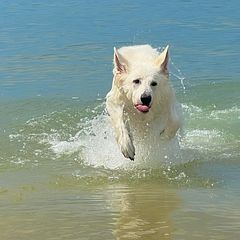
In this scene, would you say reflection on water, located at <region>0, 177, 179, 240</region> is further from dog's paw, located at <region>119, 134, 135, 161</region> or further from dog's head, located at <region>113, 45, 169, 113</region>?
dog's head, located at <region>113, 45, 169, 113</region>

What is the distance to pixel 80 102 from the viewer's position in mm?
12250

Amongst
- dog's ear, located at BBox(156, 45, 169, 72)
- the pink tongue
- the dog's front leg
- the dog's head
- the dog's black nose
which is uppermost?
dog's ear, located at BBox(156, 45, 169, 72)

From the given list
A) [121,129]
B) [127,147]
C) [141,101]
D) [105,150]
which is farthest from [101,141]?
[141,101]

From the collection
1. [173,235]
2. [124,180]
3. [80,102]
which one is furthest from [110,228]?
[80,102]

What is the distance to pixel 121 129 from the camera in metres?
8.29

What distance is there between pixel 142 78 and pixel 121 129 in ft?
2.18

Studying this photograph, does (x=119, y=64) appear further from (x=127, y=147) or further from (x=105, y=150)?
(x=105, y=150)

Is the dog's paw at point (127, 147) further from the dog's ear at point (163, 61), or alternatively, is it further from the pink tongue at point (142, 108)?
the dog's ear at point (163, 61)

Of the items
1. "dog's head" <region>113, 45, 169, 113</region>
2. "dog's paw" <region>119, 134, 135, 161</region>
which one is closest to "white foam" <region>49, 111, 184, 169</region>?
"dog's paw" <region>119, 134, 135, 161</region>

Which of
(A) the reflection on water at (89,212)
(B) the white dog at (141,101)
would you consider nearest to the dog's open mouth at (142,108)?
(B) the white dog at (141,101)

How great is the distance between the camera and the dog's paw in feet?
26.6

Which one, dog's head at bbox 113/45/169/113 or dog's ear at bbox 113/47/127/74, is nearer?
dog's head at bbox 113/45/169/113

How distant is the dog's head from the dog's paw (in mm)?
353

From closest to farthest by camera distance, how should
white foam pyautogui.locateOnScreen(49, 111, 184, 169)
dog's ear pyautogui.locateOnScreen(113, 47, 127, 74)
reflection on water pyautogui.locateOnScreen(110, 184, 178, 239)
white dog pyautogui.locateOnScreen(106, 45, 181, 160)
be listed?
reflection on water pyautogui.locateOnScreen(110, 184, 178, 239) → white dog pyautogui.locateOnScreen(106, 45, 181, 160) → dog's ear pyautogui.locateOnScreen(113, 47, 127, 74) → white foam pyautogui.locateOnScreen(49, 111, 184, 169)
